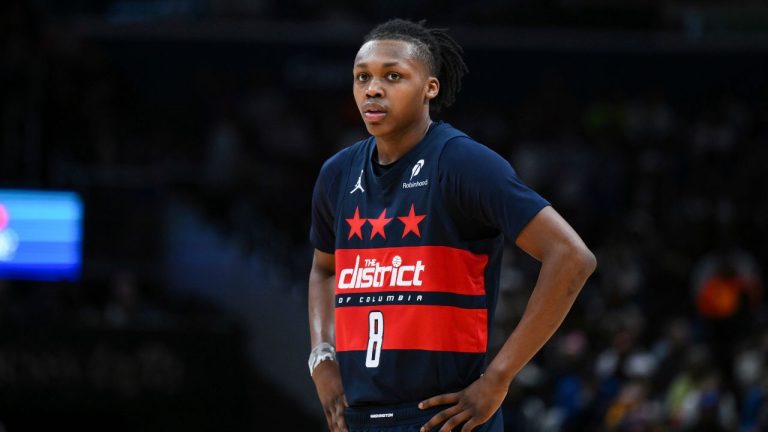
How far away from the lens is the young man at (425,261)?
4.02 m

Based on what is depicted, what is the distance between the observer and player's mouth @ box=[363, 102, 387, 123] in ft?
14.1

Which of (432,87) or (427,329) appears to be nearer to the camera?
(427,329)

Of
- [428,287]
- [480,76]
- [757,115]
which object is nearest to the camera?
[428,287]

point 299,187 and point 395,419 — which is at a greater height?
point 395,419

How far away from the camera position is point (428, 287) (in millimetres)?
4180

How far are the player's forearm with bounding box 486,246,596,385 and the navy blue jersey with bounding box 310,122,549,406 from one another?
0.17m

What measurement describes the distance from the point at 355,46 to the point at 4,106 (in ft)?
19.1

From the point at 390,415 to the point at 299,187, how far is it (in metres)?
14.1

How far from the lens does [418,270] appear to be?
4211 mm

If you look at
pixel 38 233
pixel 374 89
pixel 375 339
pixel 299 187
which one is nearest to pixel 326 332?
pixel 375 339

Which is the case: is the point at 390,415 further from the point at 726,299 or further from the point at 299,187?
the point at 299,187

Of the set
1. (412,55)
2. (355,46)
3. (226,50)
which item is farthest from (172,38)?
(412,55)

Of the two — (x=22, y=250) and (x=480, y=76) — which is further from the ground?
(x=480, y=76)

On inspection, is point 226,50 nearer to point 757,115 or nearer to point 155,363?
point 155,363
